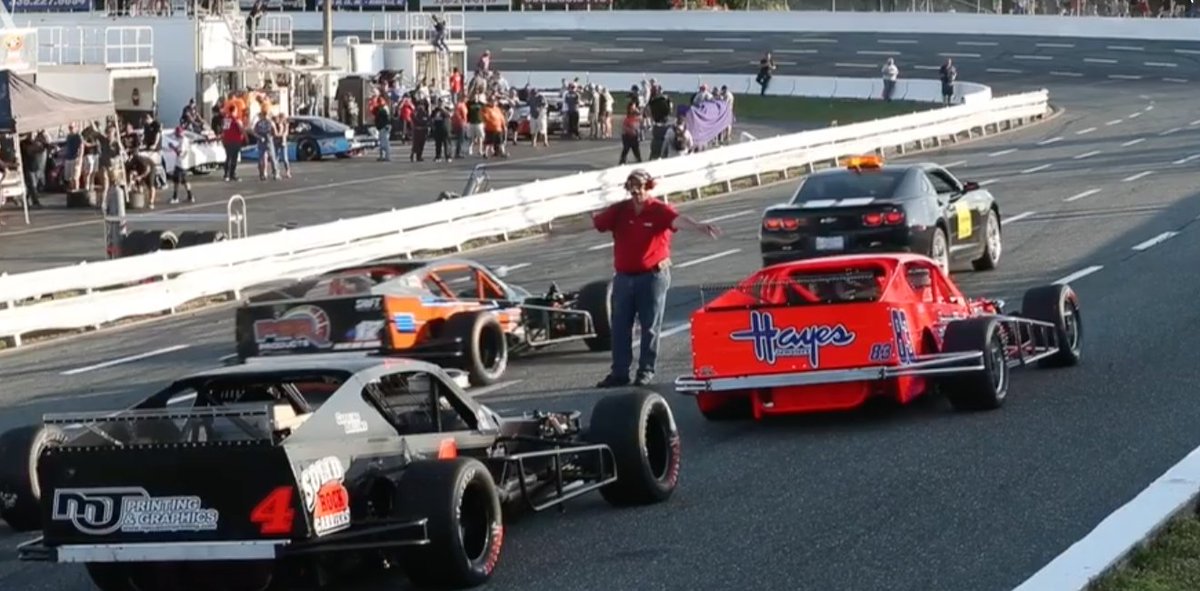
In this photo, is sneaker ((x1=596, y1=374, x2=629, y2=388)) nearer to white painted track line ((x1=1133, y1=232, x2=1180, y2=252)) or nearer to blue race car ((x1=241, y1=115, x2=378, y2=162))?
white painted track line ((x1=1133, y1=232, x2=1180, y2=252))

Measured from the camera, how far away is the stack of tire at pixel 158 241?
1033 inches

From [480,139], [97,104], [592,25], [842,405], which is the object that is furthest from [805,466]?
[592,25]

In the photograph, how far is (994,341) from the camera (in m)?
13.5

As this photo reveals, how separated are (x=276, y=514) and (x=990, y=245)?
16.3 metres

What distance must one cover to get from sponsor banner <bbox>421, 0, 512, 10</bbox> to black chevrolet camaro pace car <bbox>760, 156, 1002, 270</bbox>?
60.6 m

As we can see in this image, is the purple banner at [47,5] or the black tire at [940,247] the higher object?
the purple banner at [47,5]

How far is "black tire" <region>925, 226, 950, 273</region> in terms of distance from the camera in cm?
2133

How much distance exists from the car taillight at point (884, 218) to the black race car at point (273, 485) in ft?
38.7

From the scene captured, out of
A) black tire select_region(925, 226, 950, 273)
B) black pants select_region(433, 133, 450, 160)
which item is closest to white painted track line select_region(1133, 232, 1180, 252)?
black tire select_region(925, 226, 950, 273)

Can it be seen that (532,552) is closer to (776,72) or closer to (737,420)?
(737,420)

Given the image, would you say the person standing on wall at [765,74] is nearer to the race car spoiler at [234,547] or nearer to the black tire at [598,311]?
the black tire at [598,311]

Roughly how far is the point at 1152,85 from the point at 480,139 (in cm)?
2575

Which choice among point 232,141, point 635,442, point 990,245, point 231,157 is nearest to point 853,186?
point 990,245

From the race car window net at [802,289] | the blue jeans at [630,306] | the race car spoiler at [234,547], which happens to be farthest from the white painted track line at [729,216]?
the race car spoiler at [234,547]
